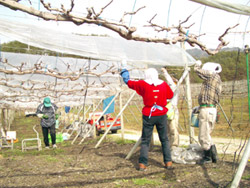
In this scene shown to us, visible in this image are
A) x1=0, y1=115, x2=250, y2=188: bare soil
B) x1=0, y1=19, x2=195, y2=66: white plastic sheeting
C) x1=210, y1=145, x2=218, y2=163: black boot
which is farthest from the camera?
x1=210, y1=145, x2=218, y2=163: black boot

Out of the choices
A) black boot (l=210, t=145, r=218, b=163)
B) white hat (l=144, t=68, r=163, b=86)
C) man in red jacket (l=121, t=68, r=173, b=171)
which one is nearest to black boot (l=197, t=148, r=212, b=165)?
black boot (l=210, t=145, r=218, b=163)

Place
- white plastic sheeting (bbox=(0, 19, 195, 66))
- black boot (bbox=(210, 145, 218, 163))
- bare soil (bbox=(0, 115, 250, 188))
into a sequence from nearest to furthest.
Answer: bare soil (bbox=(0, 115, 250, 188)) < white plastic sheeting (bbox=(0, 19, 195, 66)) < black boot (bbox=(210, 145, 218, 163))

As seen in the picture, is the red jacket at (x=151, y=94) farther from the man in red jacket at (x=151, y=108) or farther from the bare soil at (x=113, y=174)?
the bare soil at (x=113, y=174)

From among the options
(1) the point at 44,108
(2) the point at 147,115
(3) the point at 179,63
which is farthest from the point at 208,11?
(1) the point at 44,108

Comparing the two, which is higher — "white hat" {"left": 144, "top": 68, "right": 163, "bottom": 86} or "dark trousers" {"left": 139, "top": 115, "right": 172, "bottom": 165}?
"white hat" {"left": 144, "top": 68, "right": 163, "bottom": 86}

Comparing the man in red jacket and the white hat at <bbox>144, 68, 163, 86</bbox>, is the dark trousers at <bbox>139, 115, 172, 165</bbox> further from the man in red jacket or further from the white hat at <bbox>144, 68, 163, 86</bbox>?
the white hat at <bbox>144, 68, 163, 86</bbox>

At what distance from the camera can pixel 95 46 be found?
5.20m

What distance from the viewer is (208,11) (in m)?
5.59

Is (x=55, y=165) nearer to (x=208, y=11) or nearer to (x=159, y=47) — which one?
(x=159, y=47)

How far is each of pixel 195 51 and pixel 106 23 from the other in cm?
473

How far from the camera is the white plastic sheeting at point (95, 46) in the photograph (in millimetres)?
4484

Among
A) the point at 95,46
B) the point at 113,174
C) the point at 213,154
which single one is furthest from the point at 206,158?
the point at 95,46

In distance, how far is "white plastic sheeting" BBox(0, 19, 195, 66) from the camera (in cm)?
448

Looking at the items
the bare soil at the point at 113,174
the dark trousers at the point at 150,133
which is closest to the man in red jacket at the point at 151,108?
the dark trousers at the point at 150,133
